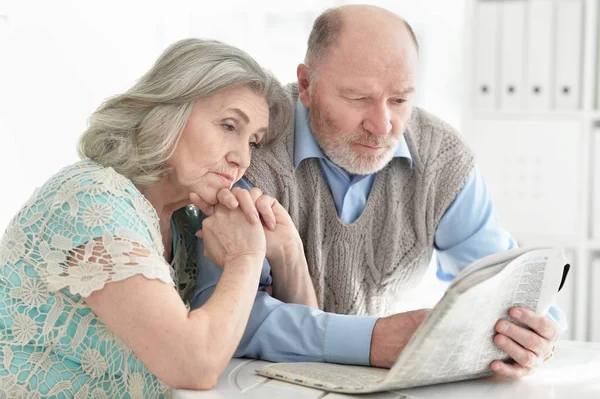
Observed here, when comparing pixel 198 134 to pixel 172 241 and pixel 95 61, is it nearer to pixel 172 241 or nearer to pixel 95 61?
pixel 172 241

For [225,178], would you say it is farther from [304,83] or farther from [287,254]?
[304,83]

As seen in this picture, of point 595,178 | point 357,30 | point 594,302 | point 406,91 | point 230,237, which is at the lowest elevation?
point 594,302

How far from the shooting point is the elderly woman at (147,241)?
45.4 inches

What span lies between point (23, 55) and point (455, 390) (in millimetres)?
2698

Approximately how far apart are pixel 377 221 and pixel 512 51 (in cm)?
138

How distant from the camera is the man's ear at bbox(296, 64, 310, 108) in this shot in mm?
1743

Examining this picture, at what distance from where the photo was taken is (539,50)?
2791 millimetres

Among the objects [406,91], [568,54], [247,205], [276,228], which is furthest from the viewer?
[568,54]

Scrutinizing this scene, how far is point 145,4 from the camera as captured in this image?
3.50m

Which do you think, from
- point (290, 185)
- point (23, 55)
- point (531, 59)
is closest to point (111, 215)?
point (290, 185)

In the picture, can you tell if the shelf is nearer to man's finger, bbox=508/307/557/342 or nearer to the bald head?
the bald head

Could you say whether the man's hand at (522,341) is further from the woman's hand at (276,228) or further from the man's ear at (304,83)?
the man's ear at (304,83)

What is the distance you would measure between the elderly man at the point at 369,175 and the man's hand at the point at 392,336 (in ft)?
1.07

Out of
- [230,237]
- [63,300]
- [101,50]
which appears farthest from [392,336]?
[101,50]
